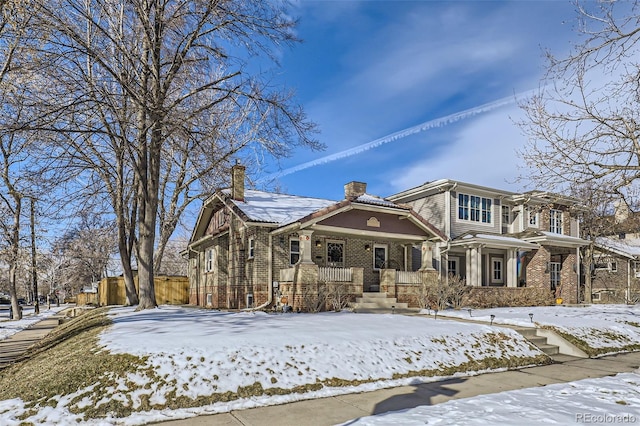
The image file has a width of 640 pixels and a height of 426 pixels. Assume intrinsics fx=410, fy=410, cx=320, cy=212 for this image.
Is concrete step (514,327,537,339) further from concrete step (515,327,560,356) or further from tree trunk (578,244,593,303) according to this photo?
tree trunk (578,244,593,303)

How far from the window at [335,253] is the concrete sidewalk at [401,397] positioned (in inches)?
410

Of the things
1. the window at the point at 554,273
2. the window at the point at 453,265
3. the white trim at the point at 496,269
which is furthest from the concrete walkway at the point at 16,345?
the window at the point at 554,273

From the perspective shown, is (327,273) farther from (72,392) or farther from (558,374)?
(72,392)

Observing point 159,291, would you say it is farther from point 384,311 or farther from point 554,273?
point 554,273

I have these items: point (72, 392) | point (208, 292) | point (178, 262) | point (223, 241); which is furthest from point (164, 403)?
point (178, 262)

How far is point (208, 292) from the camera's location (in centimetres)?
2248

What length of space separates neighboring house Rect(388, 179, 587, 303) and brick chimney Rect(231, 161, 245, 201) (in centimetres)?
1070

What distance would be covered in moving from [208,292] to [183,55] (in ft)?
41.9

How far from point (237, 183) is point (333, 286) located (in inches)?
272

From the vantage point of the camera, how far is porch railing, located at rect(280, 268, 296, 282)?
15591mm

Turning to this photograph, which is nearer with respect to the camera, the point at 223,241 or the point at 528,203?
the point at 223,241

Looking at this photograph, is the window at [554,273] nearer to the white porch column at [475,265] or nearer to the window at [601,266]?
the white porch column at [475,265]

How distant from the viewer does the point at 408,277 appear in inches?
706

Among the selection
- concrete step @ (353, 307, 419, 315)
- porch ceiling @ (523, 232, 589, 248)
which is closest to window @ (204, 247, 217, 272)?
concrete step @ (353, 307, 419, 315)
